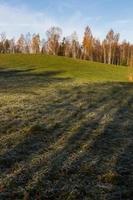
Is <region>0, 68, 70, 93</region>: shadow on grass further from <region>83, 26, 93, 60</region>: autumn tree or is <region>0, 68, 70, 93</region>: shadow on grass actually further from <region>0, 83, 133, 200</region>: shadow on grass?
<region>83, 26, 93, 60</region>: autumn tree

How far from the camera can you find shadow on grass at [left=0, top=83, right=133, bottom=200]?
33.8ft

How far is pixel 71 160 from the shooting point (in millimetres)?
13078

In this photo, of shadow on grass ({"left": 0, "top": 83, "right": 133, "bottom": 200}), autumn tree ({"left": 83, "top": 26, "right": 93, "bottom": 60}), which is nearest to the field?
shadow on grass ({"left": 0, "top": 83, "right": 133, "bottom": 200})

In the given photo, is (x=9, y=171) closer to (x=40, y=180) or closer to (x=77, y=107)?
(x=40, y=180)

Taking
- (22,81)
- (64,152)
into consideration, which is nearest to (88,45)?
(22,81)

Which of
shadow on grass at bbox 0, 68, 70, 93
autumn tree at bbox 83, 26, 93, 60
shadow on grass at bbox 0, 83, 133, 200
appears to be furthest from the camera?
autumn tree at bbox 83, 26, 93, 60

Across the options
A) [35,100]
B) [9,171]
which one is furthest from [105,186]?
[35,100]

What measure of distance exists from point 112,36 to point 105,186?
172861mm

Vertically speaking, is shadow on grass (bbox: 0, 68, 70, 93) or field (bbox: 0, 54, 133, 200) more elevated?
field (bbox: 0, 54, 133, 200)

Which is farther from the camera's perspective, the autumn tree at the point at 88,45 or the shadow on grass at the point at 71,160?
the autumn tree at the point at 88,45

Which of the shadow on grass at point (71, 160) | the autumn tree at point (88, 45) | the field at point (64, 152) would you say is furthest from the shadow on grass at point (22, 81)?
the autumn tree at point (88, 45)

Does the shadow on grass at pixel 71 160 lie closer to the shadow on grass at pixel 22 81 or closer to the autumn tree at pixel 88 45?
the shadow on grass at pixel 22 81

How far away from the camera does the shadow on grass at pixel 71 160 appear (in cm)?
1030

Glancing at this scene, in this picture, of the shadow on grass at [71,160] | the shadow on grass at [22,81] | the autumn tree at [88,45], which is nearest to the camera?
the shadow on grass at [71,160]
